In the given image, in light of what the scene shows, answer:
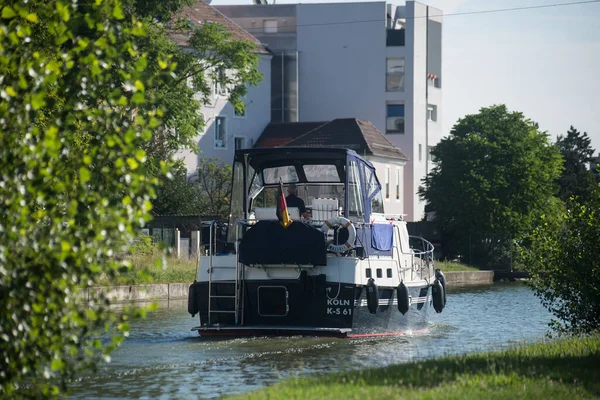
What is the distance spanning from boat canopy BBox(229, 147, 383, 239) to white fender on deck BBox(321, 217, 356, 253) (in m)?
1.36

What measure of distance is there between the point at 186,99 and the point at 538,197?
33.1 metres

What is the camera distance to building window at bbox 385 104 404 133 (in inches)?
3366

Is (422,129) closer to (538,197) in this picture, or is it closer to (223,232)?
(538,197)

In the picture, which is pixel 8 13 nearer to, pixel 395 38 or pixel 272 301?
pixel 272 301

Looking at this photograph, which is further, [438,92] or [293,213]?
[438,92]

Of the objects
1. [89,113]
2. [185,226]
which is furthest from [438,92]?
[89,113]

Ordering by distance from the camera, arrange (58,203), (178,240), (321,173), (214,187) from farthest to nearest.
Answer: (214,187)
(178,240)
(321,173)
(58,203)

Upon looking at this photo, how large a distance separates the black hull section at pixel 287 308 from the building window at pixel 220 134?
55513 mm

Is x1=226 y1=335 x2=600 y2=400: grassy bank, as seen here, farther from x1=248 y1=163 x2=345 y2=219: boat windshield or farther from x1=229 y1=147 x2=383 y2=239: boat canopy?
x1=248 y1=163 x2=345 y2=219: boat windshield

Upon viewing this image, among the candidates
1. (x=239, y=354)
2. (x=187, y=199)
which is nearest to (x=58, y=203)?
(x=239, y=354)

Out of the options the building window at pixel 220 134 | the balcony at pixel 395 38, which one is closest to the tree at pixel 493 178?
the balcony at pixel 395 38

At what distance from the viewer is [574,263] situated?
2000 centimetres

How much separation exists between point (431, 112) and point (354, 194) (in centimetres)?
6495

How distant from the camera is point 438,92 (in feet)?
298
